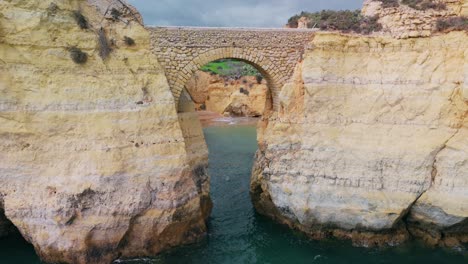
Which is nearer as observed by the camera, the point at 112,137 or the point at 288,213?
the point at 112,137

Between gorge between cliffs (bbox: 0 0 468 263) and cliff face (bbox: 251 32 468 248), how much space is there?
1.9 inches

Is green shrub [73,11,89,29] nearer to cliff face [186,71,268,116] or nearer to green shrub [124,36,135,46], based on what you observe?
green shrub [124,36,135,46]

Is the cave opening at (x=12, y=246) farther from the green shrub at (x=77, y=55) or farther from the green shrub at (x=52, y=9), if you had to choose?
the green shrub at (x=52, y=9)

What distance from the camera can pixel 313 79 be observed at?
13422 mm

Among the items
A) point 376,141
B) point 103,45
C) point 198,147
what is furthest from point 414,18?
point 103,45

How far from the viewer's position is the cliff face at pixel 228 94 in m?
46.4

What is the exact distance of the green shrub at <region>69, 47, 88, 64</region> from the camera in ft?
38.9

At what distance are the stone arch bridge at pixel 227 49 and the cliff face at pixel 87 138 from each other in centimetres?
67

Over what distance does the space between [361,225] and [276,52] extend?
7.29 meters

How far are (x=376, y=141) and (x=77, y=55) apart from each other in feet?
35.3

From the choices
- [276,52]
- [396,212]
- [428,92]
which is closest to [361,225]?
[396,212]

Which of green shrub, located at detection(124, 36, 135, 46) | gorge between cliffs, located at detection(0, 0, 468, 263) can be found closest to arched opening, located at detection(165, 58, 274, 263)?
gorge between cliffs, located at detection(0, 0, 468, 263)

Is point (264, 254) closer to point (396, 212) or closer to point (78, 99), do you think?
point (396, 212)

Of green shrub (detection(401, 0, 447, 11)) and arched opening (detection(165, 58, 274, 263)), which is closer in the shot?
Result: arched opening (detection(165, 58, 274, 263))
